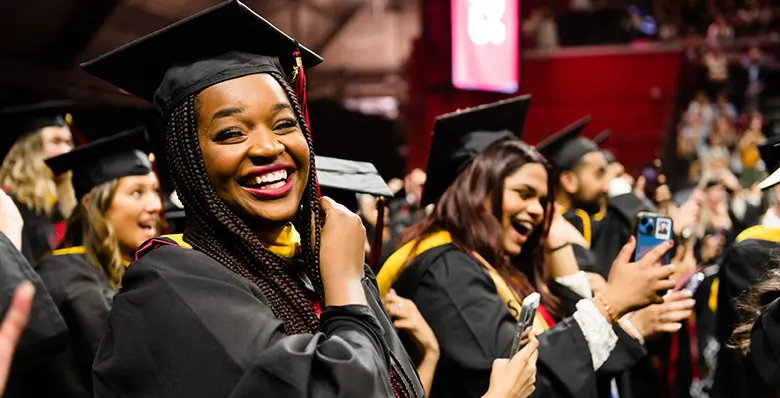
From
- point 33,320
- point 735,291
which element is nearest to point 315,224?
point 33,320

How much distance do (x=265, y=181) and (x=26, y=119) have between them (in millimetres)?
3382

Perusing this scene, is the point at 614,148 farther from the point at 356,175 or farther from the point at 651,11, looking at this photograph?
the point at 356,175

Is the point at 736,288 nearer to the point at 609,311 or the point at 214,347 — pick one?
the point at 609,311

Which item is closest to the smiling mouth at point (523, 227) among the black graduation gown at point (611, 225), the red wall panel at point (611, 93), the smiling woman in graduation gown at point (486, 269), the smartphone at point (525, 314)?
the smiling woman in graduation gown at point (486, 269)

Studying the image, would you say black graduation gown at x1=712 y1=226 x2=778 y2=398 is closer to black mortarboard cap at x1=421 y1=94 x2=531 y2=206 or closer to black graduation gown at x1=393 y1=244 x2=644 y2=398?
black graduation gown at x1=393 y1=244 x2=644 y2=398

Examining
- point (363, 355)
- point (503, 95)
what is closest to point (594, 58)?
point (503, 95)

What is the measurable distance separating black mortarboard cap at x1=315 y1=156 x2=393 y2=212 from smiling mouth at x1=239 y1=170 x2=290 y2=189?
4.32 feet

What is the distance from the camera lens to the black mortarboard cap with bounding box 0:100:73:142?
14.7ft

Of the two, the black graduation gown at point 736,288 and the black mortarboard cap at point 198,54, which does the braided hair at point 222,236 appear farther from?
the black graduation gown at point 736,288

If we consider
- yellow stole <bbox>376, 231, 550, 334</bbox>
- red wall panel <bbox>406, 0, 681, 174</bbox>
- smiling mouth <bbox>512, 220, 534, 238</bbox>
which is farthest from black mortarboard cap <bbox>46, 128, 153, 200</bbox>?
red wall panel <bbox>406, 0, 681, 174</bbox>

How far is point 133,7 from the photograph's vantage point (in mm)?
10734

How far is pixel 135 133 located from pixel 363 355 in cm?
245

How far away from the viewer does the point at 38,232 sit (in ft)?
13.4

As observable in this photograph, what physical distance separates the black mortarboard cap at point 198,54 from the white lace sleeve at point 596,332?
1.45m
